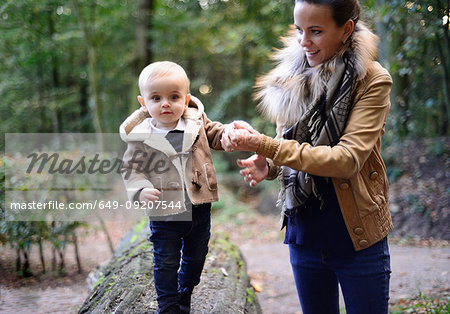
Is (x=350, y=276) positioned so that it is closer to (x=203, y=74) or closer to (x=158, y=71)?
(x=158, y=71)

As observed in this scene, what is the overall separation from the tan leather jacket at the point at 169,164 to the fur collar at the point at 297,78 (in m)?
0.42

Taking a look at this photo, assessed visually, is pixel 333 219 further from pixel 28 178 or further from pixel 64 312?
pixel 28 178

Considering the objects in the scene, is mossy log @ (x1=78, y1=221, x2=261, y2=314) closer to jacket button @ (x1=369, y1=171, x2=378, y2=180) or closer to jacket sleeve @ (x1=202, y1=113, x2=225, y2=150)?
jacket sleeve @ (x1=202, y1=113, x2=225, y2=150)

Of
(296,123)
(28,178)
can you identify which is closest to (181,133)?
(296,123)

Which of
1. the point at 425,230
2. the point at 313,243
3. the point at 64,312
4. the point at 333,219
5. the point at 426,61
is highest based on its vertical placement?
the point at 426,61

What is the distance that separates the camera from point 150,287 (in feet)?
9.15

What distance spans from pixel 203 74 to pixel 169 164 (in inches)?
430

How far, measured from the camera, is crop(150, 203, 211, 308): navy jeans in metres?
2.06

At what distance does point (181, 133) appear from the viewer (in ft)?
6.82

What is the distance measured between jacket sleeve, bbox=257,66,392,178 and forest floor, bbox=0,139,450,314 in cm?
230

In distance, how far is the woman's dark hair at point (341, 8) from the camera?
1697 mm

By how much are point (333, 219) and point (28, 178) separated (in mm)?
3573

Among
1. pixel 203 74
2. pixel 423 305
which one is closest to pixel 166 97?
pixel 423 305

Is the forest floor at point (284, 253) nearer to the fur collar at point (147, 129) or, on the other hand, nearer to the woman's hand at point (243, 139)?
the fur collar at point (147, 129)
